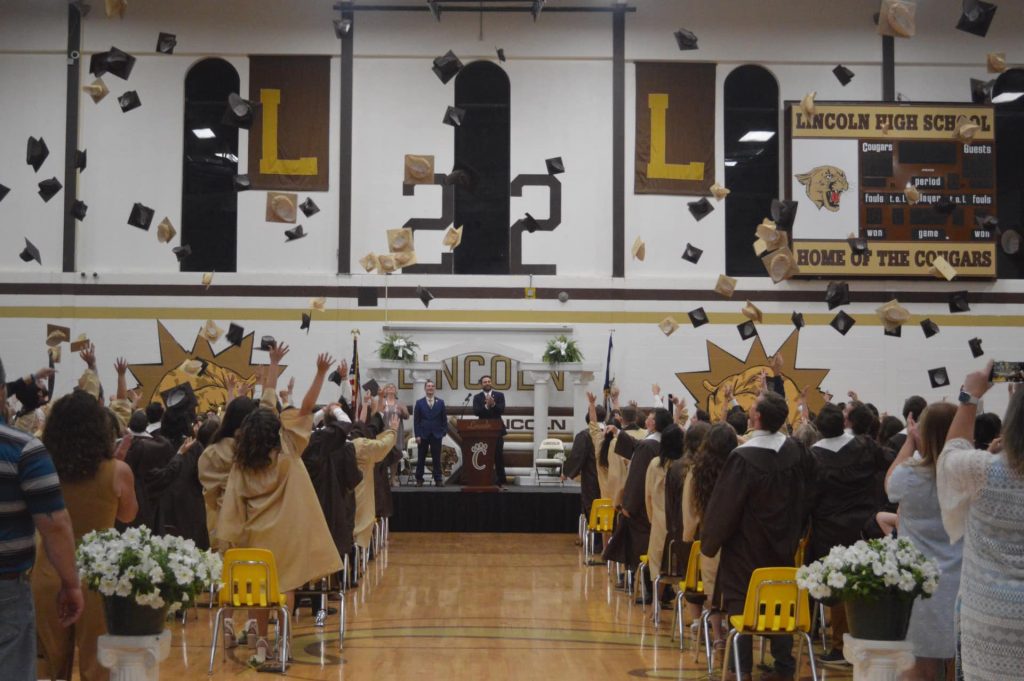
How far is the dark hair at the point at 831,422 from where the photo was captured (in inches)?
279

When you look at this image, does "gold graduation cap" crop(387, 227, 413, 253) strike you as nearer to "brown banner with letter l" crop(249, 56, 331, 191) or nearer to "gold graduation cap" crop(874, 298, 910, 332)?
"brown banner with letter l" crop(249, 56, 331, 191)

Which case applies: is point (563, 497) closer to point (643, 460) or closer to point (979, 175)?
point (643, 460)

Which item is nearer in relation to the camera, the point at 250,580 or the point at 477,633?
the point at 250,580

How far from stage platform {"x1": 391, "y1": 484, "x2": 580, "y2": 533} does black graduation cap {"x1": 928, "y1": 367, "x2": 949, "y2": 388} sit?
6531 mm

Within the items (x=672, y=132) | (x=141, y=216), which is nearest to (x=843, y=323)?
(x=672, y=132)

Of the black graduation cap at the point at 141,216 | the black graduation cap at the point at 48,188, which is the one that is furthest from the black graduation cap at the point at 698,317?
the black graduation cap at the point at 48,188

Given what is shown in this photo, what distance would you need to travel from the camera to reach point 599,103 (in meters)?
19.6

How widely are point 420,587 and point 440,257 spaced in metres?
9.49

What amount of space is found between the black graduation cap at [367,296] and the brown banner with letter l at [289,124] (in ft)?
6.42

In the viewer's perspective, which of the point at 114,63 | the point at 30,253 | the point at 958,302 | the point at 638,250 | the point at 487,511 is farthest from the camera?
the point at 958,302

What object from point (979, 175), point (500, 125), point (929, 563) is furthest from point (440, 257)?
point (929, 563)

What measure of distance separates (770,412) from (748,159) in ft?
46.6

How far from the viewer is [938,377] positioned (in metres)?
18.0

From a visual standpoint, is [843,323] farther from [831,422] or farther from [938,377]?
[831,422]
